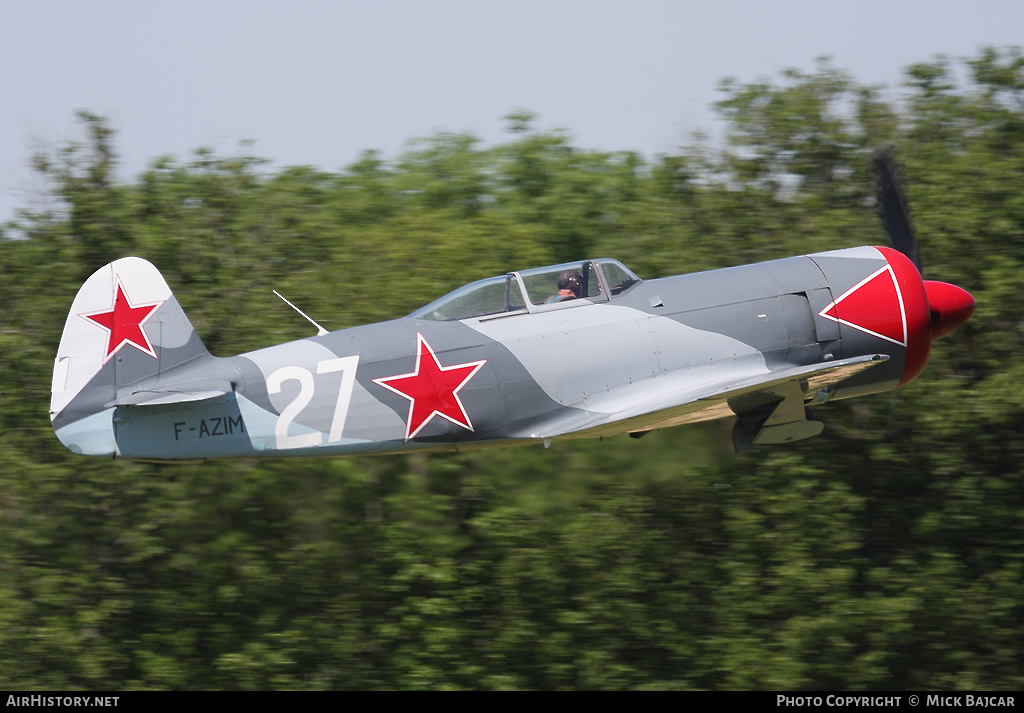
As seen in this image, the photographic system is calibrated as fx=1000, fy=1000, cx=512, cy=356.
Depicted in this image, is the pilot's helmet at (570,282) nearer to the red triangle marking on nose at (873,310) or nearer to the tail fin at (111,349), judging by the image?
the red triangle marking on nose at (873,310)

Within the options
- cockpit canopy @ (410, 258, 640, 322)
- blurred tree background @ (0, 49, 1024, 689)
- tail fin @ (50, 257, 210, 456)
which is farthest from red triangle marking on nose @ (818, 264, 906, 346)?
tail fin @ (50, 257, 210, 456)

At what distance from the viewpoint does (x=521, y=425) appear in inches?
294

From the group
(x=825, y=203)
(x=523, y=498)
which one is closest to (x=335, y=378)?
(x=523, y=498)

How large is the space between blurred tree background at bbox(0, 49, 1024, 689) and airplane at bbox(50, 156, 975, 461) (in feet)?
10.3

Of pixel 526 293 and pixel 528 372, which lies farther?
pixel 526 293

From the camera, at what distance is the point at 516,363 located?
7.38 m

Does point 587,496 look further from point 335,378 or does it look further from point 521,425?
point 335,378

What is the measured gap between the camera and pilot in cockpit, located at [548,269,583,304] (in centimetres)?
760

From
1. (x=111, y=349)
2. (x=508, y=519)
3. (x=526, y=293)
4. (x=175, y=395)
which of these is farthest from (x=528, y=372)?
(x=508, y=519)

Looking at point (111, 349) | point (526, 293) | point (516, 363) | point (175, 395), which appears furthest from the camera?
point (526, 293)

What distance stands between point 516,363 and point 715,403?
147 centimetres
